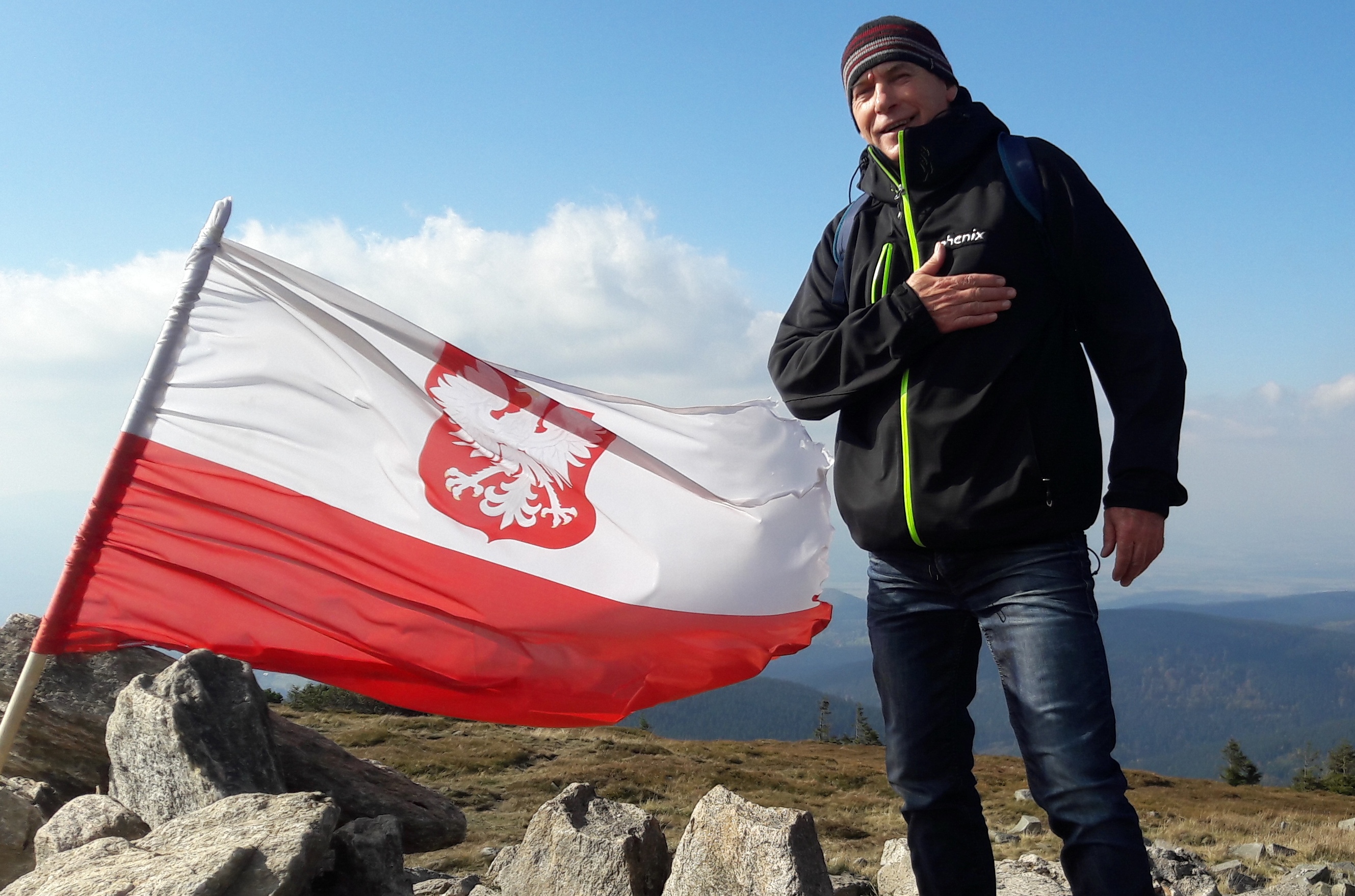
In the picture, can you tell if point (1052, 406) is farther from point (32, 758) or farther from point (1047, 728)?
point (32, 758)

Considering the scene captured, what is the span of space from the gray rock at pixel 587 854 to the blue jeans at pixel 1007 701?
198 centimetres

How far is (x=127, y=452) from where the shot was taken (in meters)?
6.07

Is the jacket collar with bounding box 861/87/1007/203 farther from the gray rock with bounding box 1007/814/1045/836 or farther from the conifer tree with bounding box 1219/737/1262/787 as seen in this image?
the conifer tree with bounding box 1219/737/1262/787

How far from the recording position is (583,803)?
5707mm

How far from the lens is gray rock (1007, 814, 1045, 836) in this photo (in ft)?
46.1

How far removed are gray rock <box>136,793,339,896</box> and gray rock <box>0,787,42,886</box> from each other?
1297 millimetres

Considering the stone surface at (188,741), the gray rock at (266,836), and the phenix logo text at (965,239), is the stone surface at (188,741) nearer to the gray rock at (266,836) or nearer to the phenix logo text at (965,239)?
the gray rock at (266,836)

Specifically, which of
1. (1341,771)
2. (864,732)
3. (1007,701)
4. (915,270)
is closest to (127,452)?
(915,270)

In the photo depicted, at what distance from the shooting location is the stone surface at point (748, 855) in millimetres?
4586


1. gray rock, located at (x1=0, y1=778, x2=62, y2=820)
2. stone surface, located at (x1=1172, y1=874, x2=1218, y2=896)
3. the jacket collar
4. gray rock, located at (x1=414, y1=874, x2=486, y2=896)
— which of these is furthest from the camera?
stone surface, located at (x1=1172, y1=874, x2=1218, y2=896)

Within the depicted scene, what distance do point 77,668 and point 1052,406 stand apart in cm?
674

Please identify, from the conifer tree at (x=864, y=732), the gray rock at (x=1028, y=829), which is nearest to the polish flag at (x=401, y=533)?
the gray rock at (x=1028, y=829)

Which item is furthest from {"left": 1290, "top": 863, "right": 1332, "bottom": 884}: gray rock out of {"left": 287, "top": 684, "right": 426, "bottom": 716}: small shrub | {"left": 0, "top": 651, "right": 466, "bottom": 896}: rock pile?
{"left": 287, "top": 684, "right": 426, "bottom": 716}: small shrub

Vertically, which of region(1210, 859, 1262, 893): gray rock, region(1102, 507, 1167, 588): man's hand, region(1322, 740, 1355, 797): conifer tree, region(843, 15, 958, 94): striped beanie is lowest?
region(1322, 740, 1355, 797): conifer tree
